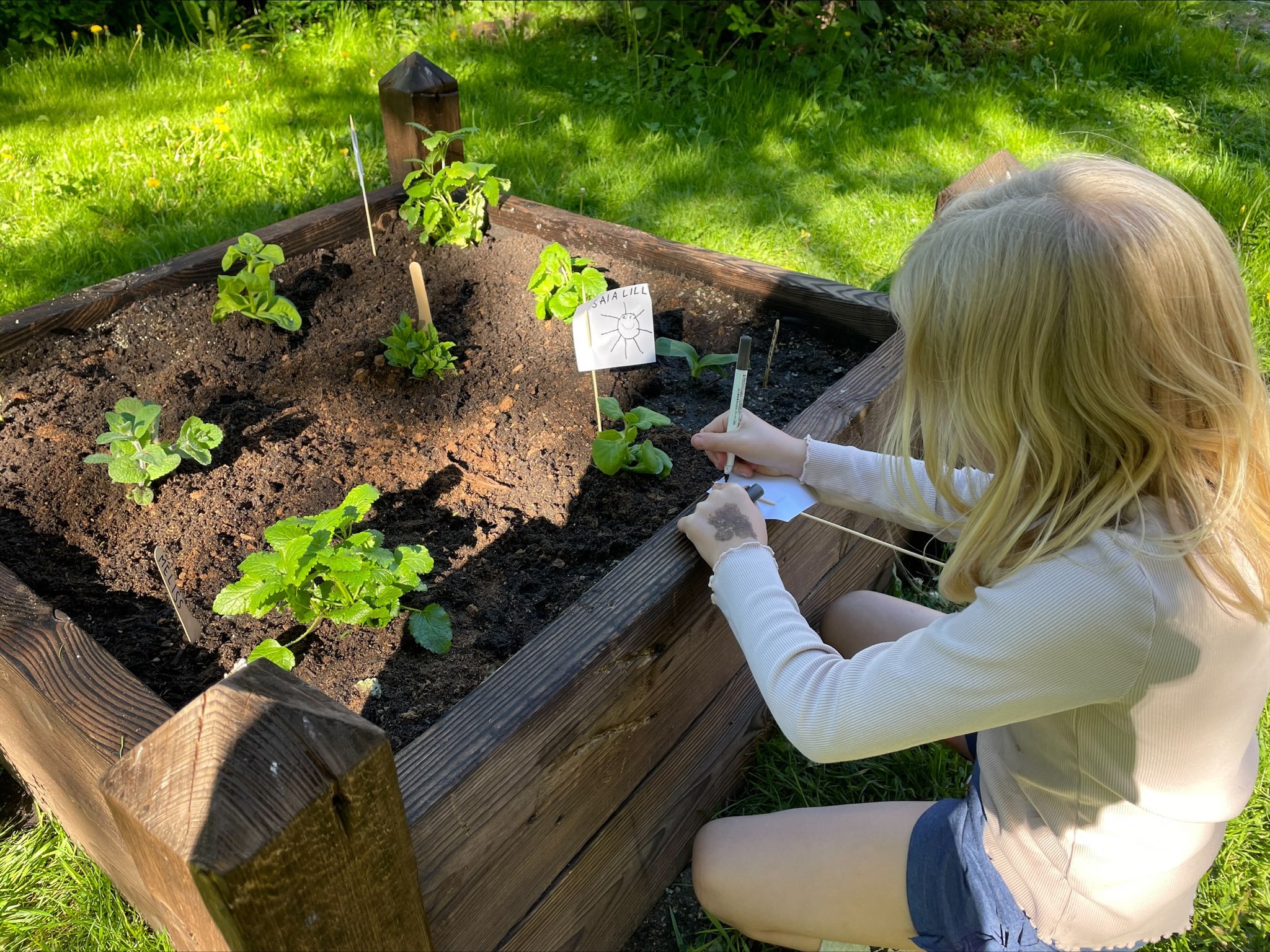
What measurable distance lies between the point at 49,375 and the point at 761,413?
159 centimetres

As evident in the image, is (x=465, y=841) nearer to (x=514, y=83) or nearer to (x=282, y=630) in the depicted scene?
(x=282, y=630)

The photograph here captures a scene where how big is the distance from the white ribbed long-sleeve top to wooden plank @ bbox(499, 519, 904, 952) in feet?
1.12

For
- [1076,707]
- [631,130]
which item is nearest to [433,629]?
[1076,707]

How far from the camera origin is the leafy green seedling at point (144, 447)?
1.71 metres

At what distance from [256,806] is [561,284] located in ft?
5.70

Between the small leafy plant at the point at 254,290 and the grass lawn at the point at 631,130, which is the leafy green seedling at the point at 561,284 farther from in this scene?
the grass lawn at the point at 631,130

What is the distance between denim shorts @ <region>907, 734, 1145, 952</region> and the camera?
54.3 inches

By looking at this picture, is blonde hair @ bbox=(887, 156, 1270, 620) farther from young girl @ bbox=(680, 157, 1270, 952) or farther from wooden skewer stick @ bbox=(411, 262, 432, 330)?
wooden skewer stick @ bbox=(411, 262, 432, 330)

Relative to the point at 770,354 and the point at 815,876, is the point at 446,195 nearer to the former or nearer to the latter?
the point at 770,354

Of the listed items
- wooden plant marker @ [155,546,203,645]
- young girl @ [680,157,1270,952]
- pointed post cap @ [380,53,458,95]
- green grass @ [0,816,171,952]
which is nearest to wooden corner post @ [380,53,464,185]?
pointed post cap @ [380,53,458,95]

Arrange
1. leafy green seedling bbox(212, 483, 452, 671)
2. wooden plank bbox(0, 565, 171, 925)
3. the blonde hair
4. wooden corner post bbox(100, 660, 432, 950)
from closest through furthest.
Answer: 1. wooden corner post bbox(100, 660, 432, 950)
2. the blonde hair
3. wooden plank bbox(0, 565, 171, 925)
4. leafy green seedling bbox(212, 483, 452, 671)

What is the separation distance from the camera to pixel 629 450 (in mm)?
1889

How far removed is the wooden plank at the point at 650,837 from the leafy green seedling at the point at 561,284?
2.94 ft

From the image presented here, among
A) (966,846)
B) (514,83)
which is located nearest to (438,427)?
(966,846)
